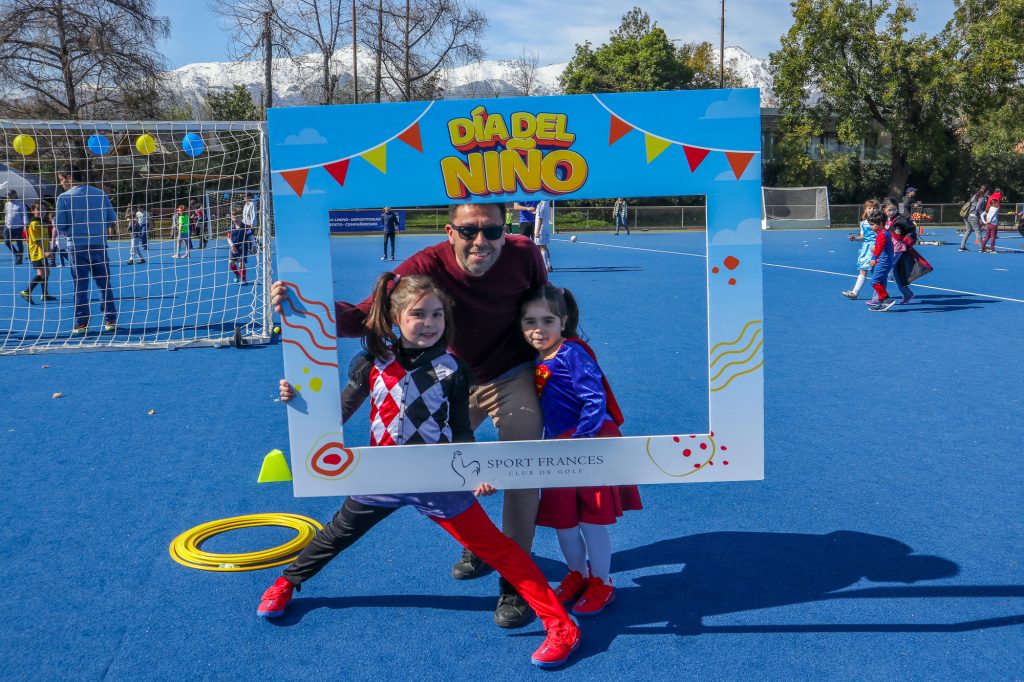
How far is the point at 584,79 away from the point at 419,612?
49877 mm

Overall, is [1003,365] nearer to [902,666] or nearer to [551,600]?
[902,666]

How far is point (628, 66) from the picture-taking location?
50125mm

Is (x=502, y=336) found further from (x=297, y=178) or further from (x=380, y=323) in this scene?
(x=297, y=178)

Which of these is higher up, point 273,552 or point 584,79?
point 584,79

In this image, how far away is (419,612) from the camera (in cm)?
372

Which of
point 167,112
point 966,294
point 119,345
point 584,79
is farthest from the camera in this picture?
point 584,79

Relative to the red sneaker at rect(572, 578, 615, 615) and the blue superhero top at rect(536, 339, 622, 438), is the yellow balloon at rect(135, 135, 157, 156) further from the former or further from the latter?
the red sneaker at rect(572, 578, 615, 615)

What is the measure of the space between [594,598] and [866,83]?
45081mm

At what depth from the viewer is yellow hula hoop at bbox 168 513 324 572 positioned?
416 cm

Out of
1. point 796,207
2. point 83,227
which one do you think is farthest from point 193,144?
point 796,207

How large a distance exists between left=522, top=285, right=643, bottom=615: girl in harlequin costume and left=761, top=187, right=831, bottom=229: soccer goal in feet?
123

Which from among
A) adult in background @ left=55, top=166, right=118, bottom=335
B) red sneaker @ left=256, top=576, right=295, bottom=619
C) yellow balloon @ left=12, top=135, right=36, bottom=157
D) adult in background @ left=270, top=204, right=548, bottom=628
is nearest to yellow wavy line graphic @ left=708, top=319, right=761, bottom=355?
adult in background @ left=270, top=204, right=548, bottom=628

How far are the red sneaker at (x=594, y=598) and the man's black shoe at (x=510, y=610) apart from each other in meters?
0.22

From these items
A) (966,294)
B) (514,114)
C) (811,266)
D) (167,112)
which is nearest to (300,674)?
(514,114)
